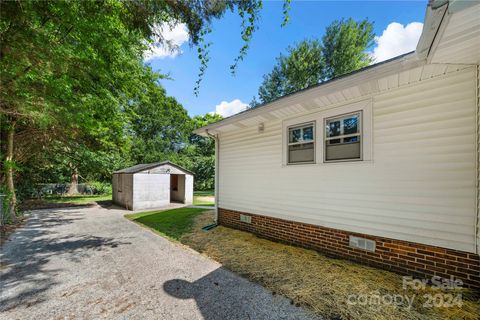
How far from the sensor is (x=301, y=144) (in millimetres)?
4809

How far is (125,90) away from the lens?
8828 mm

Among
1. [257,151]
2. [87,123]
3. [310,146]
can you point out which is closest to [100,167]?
[87,123]

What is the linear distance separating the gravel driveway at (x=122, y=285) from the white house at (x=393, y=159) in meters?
2.06

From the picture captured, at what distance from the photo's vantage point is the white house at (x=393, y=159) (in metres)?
2.77

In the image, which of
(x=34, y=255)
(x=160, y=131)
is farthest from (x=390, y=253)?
(x=160, y=131)

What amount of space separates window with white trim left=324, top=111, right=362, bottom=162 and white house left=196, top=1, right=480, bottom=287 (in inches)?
0.8

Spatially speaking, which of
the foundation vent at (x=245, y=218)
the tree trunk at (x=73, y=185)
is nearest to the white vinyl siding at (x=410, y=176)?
the foundation vent at (x=245, y=218)

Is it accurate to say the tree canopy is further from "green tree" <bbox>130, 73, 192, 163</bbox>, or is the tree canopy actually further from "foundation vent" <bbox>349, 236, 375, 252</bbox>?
"green tree" <bbox>130, 73, 192, 163</bbox>

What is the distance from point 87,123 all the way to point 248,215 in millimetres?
6123

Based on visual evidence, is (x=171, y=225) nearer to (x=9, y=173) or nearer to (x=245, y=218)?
(x=245, y=218)

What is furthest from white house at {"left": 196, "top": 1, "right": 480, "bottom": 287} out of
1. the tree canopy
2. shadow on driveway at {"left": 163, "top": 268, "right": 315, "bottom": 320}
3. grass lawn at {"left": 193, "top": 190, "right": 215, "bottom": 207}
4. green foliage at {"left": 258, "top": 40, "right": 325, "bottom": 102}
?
green foliage at {"left": 258, "top": 40, "right": 325, "bottom": 102}

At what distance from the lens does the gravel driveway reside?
2537mm

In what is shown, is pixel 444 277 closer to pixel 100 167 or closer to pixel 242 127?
pixel 242 127


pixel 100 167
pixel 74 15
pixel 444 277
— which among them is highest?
pixel 74 15
